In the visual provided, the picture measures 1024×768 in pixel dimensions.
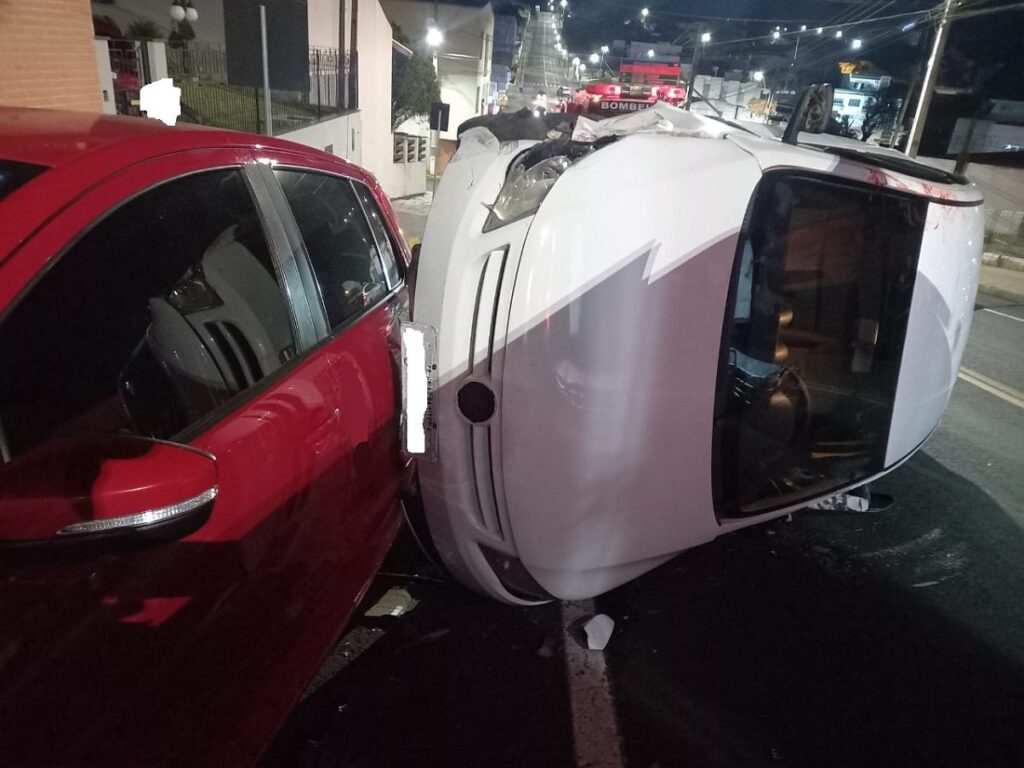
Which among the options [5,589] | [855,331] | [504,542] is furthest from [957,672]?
[5,589]

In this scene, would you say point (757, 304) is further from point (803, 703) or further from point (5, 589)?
point (5, 589)

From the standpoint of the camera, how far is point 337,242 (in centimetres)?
257

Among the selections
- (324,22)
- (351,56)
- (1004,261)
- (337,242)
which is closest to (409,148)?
(351,56)

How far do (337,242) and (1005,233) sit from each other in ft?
71.4

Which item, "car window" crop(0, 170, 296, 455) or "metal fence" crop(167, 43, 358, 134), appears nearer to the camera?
"car window" crop(0, 170, 296, 455)

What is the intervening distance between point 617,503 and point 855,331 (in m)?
1.44

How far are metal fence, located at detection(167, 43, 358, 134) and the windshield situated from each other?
→ 30.0ft

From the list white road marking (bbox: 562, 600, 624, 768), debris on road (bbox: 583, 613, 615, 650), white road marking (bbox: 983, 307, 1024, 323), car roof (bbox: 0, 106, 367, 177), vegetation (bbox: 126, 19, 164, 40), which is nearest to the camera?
car roof (bbox: 0, 106, 367, 177)

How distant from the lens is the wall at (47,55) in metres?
5.48

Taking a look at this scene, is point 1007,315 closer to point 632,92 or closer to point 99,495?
point 99,495

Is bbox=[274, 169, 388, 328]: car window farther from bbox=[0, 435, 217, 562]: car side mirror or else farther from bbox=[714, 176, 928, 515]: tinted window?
bbox=[714, 176, 928, 515]: tinted window

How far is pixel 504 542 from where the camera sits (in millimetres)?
2273

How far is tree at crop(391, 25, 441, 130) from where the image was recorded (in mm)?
23328

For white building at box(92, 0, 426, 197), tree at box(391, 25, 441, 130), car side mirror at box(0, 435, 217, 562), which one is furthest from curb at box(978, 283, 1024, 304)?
tree at box(391, 25, 441, 130)
